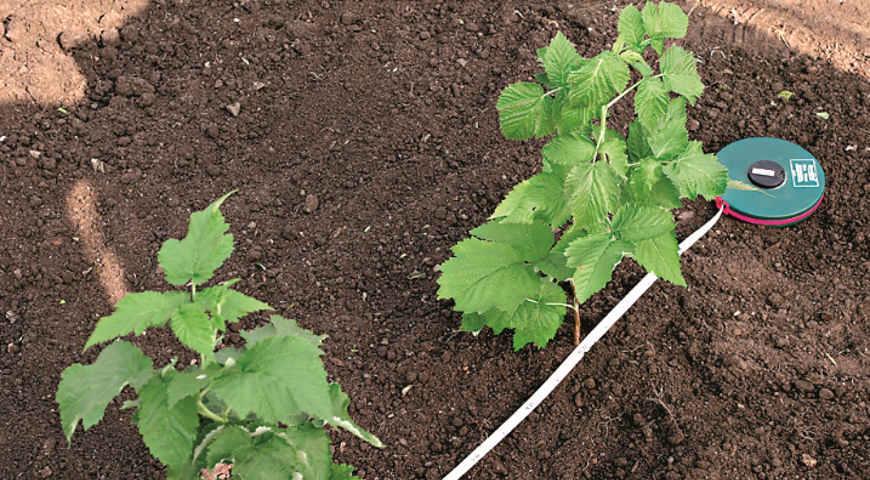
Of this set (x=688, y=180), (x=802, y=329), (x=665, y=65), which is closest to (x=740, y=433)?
(x=802, y=329)

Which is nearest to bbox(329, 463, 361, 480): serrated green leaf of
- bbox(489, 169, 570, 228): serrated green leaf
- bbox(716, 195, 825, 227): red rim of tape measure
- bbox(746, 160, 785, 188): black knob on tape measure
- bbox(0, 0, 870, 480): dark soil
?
bbox(0, 0, 870, 480): dark soil

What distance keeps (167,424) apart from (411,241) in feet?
5.59

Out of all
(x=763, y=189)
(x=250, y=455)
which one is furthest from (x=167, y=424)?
(x=763, y=189)

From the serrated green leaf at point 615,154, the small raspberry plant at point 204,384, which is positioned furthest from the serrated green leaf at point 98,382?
the serrated green leaf at point 615,154

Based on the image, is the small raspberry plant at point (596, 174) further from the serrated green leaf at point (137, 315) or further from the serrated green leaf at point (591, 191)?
the serrated green leaf at point (137, 315)

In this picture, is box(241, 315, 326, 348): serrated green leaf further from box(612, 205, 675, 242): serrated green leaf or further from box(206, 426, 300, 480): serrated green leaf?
box(612, 205, 675, 242): serrated green leaf

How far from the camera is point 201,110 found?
13.3 ft

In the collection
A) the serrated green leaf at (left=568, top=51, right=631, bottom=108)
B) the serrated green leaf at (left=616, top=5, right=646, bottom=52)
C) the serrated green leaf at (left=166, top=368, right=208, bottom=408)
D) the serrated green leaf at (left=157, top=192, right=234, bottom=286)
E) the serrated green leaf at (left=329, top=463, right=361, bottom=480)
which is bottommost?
the serrated green leaf at (left=329, top=463, right=361, bottom=480)

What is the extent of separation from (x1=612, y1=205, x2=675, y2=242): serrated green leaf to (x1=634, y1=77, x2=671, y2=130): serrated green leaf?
0.25 metres

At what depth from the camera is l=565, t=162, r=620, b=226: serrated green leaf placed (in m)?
2.50

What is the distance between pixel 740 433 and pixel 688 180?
0.93 meters

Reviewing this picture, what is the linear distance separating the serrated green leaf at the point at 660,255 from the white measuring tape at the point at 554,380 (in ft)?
2.06

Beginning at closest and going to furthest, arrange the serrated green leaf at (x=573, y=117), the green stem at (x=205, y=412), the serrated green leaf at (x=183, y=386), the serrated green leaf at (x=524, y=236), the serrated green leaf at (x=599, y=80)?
the serrated green leaf at (x=183, y=386) → the green stem at (x=205, y=412) → the serrated green leaf at (x=599, y=80) → the serrated green leaf at (x=573, y=117) → the serrated green leaf at (x=524, y=236)

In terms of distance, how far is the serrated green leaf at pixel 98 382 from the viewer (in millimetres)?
2012
